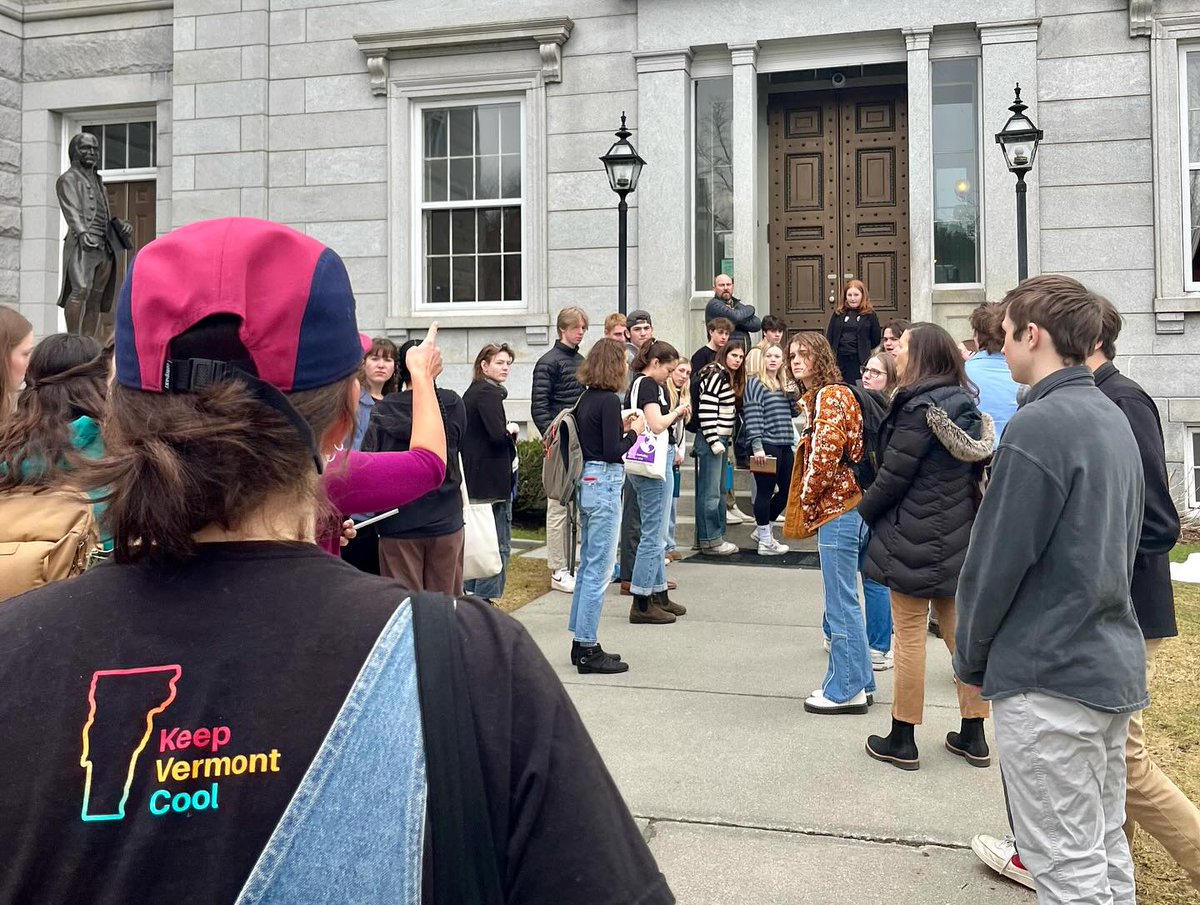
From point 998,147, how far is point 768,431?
15.7 ft

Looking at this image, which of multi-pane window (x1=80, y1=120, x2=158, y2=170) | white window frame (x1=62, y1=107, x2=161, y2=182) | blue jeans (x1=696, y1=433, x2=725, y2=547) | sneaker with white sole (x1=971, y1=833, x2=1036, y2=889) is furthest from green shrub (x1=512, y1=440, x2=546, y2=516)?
sneaker with white sole (x1=971, y1=833, x2=1036, y2=889)

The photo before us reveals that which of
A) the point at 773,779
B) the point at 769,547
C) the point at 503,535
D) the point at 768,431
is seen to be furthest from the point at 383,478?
the point at 769,547

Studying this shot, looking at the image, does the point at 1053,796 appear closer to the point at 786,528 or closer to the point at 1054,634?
the point at 1054,634

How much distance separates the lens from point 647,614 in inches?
302

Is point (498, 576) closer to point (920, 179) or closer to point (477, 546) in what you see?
point (477, 546)

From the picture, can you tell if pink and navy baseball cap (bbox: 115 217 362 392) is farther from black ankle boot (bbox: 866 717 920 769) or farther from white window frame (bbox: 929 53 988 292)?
white window frame (bbox: 929 53 988 292)

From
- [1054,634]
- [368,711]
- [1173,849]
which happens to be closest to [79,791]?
[368,711]

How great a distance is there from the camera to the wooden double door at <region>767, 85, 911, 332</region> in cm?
1388

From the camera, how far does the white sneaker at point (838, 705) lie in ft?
18.3

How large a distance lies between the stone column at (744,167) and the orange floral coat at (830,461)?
775 cm

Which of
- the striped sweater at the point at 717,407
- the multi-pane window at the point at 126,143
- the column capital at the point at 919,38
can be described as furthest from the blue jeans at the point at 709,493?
the multi-pane window at the point at 126,143

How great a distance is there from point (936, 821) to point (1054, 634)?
1.61m

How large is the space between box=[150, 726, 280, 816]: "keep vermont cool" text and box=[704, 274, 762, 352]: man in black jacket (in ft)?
36.0

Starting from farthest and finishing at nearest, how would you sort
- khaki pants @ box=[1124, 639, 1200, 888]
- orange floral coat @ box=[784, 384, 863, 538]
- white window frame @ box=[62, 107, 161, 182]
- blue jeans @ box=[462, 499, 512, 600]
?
white window frame @ box=[62, 107, 161, 182] → blue jeans @ box=[462, 499, 512, 600] → orange floral coat @ box=[784, 384, 863, 538] → khaki pants @ box=[1124, 639, 1200, 888]
